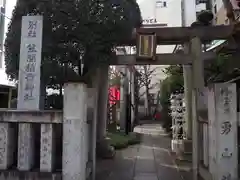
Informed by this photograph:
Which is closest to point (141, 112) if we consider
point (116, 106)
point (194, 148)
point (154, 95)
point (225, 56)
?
point (154, 95)

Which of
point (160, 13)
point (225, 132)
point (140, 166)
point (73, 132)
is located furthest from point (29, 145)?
point (160, 13)

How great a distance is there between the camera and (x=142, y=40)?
8281 millimetres

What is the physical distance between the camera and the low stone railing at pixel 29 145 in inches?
223

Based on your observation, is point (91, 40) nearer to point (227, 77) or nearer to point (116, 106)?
point (227, 77)

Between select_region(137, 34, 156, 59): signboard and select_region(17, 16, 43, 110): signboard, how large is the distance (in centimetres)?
286

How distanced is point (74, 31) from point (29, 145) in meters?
2.54

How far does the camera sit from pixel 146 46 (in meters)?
8.20

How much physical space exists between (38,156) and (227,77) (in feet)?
16.1

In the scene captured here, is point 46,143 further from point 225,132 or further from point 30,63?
point 225,132

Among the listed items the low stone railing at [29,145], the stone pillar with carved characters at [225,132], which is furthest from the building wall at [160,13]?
the low stone railing at [29,145]

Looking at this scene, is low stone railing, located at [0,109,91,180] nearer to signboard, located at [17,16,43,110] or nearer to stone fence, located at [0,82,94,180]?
stone fence, located at [0,82,94,180]

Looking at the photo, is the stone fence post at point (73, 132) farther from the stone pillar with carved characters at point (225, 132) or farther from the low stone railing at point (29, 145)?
the stone pillar with carved characters at point (225, 132)

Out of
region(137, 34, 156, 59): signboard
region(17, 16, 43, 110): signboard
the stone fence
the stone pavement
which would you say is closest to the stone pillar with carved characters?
the stone pavement

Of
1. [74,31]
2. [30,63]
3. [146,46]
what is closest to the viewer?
[30,63]
